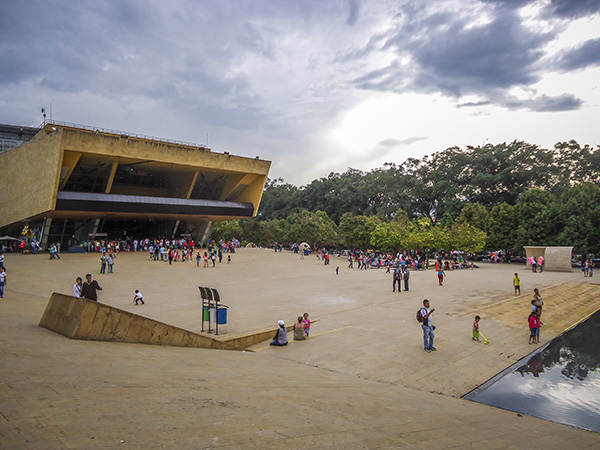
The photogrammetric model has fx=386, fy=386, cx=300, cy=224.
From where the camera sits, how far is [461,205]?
5503 centimetres

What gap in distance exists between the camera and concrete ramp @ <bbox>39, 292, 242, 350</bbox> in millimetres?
7574

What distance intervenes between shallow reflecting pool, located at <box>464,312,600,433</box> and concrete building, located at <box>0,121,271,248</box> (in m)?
33.1

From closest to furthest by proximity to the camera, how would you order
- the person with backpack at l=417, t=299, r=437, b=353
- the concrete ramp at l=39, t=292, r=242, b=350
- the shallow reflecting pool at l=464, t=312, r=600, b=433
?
the shallow reflecting pool at l=464, t=312, r=600, b=433, the concrete ramp at l=39, t=292, r=242, b=350, the person with backpack at l=417, t=299, r=437, b=353

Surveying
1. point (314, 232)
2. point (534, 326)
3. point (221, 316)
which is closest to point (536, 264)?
point (534, 326)

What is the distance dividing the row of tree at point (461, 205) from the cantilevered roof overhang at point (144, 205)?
9.97 metres

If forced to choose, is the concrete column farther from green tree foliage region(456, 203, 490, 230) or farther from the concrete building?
green tree foliage region(456, 203, 490, 230)

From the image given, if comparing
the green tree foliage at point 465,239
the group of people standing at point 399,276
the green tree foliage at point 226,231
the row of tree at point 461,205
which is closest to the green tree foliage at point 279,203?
the row of tree at point 461,205

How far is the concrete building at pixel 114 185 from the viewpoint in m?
31.9

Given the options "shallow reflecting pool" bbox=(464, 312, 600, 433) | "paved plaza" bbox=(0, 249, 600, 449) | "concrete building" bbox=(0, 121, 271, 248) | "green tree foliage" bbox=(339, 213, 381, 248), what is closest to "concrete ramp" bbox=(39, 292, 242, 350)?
"paved plaza" bbox=(0, 249, 600, 449)

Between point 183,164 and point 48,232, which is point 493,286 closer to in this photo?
point 183,164

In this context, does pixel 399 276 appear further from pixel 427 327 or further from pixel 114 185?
pixel 114 185

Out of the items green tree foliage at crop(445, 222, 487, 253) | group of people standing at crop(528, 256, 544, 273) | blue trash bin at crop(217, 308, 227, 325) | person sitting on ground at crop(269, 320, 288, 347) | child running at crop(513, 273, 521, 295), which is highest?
green tree foliage at crop(445, 222, 487, 253)

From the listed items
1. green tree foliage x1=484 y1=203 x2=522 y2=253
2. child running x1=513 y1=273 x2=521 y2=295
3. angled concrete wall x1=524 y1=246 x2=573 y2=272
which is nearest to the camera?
child running x1=513 y1=273 x2=521 y2=295

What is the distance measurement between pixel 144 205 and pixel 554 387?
116 feet
